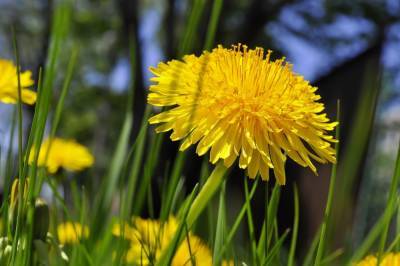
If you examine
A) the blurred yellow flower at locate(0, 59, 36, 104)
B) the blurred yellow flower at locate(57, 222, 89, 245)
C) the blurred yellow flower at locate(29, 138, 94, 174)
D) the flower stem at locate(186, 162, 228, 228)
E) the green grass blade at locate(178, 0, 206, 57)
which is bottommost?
the blurred yellow flower at locate(57, 222, 89, 245)

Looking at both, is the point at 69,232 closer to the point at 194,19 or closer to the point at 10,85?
the point at 10,85

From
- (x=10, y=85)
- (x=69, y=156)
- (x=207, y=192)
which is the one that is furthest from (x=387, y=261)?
(x=69, y=156)

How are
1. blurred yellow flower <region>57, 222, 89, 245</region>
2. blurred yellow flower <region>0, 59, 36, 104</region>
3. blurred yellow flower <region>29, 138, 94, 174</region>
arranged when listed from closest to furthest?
blurred yellow flower <region>0, 59, 36, 104</region> < blurred yellow flower <region>57, 222, 89, 245</region> < blurred yellow flower <region>29, 138, 94, 174</region>

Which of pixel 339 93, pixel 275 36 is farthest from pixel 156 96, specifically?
pixel 275 36

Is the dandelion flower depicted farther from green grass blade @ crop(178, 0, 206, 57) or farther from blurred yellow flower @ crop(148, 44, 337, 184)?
green grass blade @ crop(178, 0, 206, 57)

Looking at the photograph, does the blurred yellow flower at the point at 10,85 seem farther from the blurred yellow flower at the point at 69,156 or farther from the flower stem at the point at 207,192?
the blurred yellow flower at the point at 69,156

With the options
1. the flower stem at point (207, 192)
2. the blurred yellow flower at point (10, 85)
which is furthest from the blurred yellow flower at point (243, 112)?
the blurred yellow flower at point (10, 85)

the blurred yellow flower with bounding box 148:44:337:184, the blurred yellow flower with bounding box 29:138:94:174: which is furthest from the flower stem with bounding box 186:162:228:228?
the blurred yellow flower with bounding box 29:138:94:174

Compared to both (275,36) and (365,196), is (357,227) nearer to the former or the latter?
(365,196)
